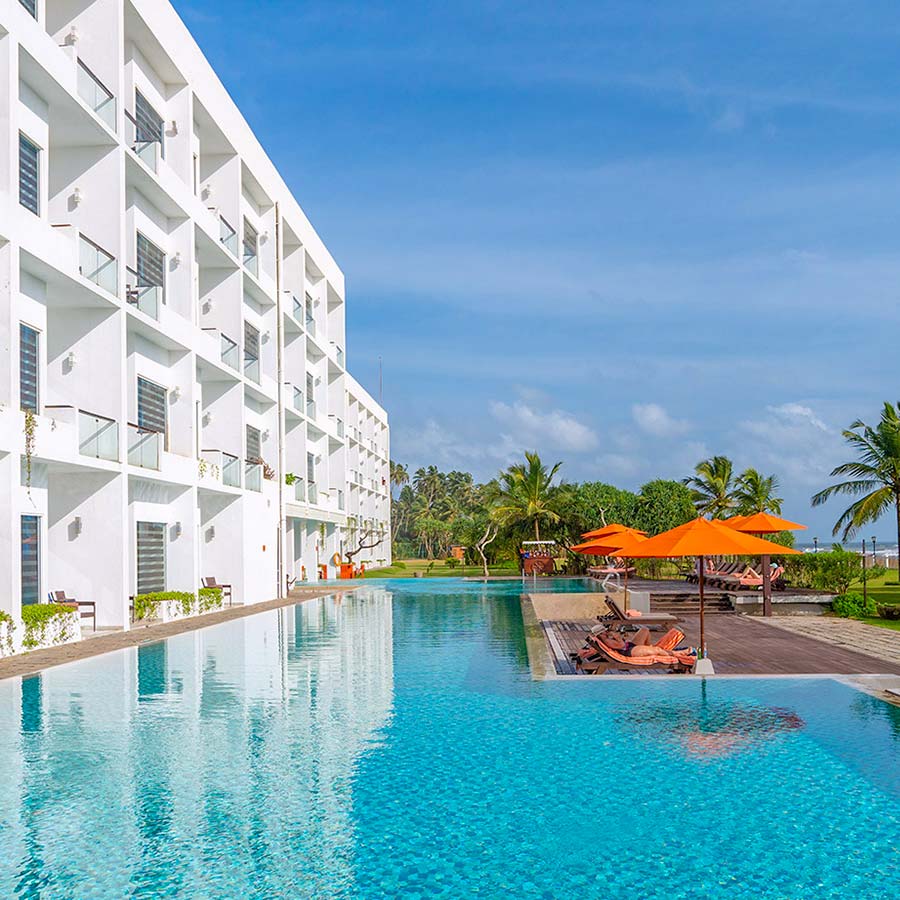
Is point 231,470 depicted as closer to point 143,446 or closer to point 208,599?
point 208,599

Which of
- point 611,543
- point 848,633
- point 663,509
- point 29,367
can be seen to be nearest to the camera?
point 848,633

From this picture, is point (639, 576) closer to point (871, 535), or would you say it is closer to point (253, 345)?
point (871, 535)

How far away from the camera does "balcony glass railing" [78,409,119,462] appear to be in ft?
66.0

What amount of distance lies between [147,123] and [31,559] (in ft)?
40.7

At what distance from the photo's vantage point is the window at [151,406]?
24.9 metres

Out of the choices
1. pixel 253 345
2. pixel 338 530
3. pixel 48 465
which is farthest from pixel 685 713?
pixel 338 530

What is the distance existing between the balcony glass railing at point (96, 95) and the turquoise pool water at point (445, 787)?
12080mm

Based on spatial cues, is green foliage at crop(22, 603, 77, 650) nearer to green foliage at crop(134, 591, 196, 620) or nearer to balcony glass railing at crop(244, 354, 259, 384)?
green foliage at crop(134, 591, 196, 620)

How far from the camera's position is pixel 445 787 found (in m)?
8.48

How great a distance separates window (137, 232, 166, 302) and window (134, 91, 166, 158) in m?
2.30

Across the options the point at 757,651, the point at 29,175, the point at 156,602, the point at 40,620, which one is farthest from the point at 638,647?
the point at 29,175

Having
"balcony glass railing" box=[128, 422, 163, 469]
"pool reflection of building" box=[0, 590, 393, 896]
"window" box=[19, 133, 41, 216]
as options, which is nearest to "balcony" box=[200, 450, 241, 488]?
"balcony glass railing" box=[128, 422, 163, 469]

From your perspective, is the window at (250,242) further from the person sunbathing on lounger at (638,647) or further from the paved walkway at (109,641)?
the person sunbathing on lounger at (638,647)

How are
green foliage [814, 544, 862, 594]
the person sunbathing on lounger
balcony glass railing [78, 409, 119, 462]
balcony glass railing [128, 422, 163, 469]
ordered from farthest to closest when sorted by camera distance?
green foliage [814, 544, 862, 594]
balcony glass railing [128, 422, 163, 469]
balcony glass railing [78, 409, 119, 462]
the person sunbathing on lounger
